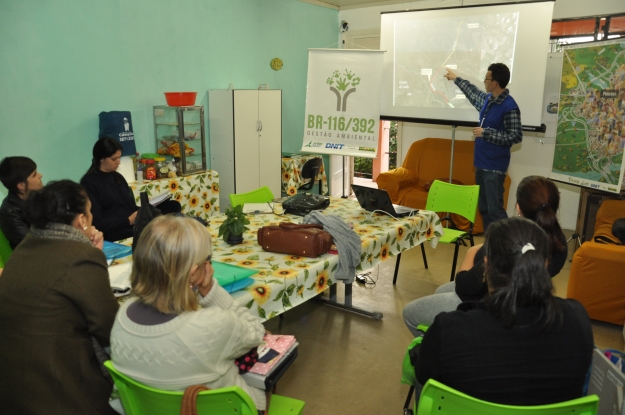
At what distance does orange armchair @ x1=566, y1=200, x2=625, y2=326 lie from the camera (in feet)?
10.8

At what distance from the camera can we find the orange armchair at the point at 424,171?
5.90 meters

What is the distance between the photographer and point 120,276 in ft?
7.06

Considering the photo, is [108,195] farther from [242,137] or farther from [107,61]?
[242,137]

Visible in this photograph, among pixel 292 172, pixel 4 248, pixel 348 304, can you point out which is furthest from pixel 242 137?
pixel 4 248

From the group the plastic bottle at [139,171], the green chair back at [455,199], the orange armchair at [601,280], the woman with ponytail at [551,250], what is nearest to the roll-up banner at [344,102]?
the green chair back at [455,199]

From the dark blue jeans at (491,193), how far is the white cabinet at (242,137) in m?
2.57

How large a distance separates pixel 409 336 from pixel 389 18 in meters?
3.69

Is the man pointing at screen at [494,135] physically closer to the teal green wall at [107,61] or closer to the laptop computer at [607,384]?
the laptop computer at [607,384]

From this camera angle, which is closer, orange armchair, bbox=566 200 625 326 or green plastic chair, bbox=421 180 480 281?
orange armchair, bbox=566 200 625 326

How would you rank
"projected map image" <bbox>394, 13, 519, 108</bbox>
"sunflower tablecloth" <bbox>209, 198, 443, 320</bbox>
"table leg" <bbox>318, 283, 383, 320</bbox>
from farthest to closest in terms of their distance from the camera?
1. "projected map image" <bbox>394, 13, 519, 108</bbox>
2. "table leg" <bbox>318, 283, 383, 320</bbox>
3. "sunflower tablecloth" <bbox>209, 198, 443, 320</bbox>

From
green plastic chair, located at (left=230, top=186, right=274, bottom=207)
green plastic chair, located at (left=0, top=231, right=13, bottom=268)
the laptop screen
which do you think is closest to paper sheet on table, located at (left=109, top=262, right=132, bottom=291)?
green plastic chair, located at (left=0, top=231, right=13, bottom=268)

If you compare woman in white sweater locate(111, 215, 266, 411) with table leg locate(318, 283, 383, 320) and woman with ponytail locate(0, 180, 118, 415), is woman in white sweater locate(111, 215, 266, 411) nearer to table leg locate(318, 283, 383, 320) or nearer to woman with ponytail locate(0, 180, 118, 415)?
woman with ponytail locate(0, 180, 118, 415)

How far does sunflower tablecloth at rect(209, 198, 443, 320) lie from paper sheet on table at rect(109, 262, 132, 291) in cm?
45

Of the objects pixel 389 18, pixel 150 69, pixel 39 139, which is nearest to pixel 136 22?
pixel 150 69
